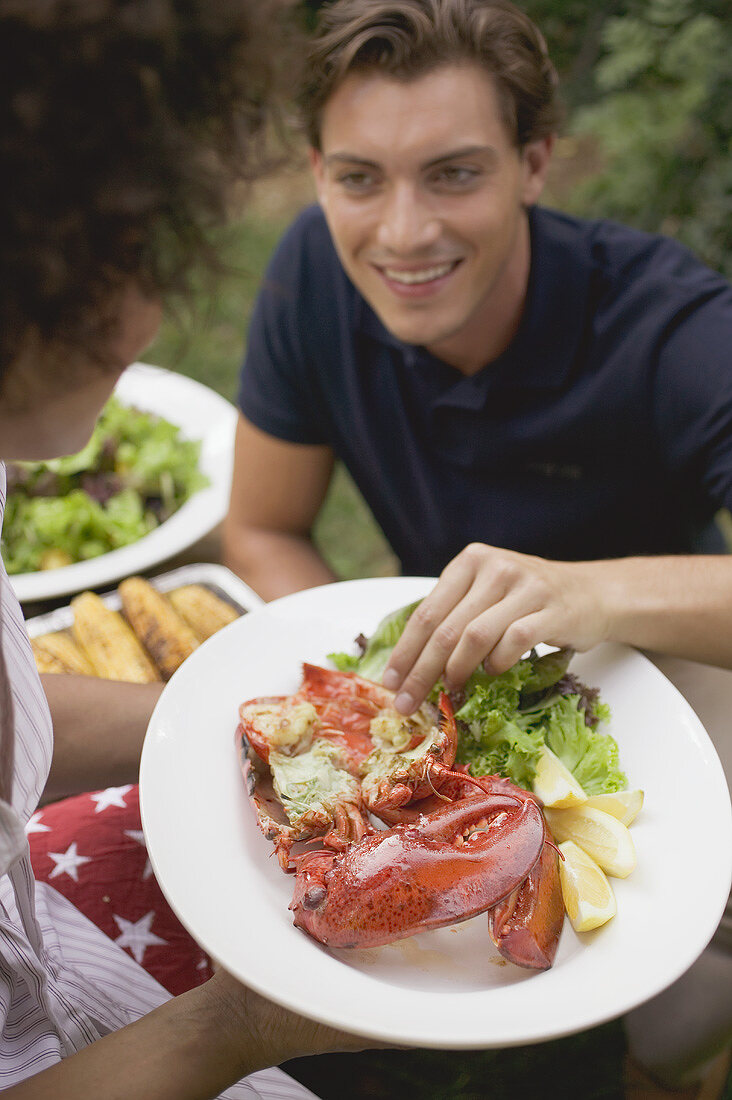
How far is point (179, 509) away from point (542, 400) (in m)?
1.17

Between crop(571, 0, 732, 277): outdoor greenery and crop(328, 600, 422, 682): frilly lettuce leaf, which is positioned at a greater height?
crop(571, 0, 732, 277): outdoor greenery

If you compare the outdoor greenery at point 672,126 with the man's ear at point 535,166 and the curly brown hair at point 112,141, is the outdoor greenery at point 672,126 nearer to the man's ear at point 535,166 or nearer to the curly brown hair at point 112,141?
the man's ear at point 535,166

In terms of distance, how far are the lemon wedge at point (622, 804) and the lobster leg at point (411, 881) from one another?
0.16 m

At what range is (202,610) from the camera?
6.61 ft

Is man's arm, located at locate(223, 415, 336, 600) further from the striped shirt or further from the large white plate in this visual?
the striped shirt

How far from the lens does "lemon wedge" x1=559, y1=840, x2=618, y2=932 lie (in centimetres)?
107

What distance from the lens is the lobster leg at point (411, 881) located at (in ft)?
3.38

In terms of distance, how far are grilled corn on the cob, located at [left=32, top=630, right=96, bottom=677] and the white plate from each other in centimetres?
23

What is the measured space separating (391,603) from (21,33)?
3.81 ft

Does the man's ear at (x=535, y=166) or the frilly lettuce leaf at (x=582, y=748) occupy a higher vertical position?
the man's ear at (x=535, y=166)

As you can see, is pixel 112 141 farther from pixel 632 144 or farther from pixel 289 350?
pixel 632 144

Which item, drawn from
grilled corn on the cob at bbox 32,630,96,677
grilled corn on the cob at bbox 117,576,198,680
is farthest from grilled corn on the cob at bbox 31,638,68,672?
grilled corn on the cob at bbox 117,576,198,680

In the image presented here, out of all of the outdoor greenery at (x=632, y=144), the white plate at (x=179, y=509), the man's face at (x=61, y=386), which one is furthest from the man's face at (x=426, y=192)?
the outdoor greenery at (x=632, y=144)

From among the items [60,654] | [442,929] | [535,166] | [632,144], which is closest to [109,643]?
[60,654]
